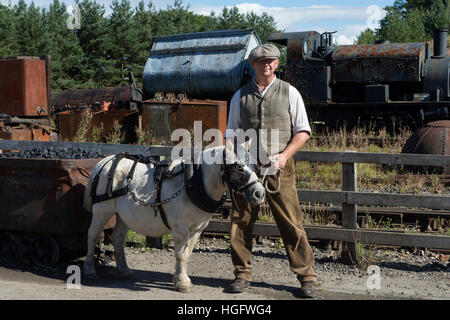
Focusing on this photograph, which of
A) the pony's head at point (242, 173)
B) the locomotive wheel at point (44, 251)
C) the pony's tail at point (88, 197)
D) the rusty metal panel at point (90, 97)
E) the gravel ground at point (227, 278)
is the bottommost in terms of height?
the gravel ground at point (227, 278)

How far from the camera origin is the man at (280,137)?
4.77 meters

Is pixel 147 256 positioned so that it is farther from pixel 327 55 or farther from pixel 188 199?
pixel 327 55

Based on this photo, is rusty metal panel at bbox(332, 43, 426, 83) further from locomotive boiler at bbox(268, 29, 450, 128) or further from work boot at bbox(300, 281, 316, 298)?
work boot at bbox(300, 281, 316, 298)

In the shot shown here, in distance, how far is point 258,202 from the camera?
432 cm

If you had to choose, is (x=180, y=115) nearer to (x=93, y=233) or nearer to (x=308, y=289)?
(x=93, y=233)

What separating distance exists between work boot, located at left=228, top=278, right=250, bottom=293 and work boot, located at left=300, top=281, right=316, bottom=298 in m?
0.54

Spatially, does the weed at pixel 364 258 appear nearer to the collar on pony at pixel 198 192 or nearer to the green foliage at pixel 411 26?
the collar on pony at pixel 198 192

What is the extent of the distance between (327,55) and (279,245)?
1026 cm

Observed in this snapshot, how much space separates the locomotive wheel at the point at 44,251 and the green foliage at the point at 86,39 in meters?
30.8

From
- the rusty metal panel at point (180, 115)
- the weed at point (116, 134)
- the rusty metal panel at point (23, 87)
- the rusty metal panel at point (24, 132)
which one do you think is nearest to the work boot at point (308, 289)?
the weed at point (116, 134)

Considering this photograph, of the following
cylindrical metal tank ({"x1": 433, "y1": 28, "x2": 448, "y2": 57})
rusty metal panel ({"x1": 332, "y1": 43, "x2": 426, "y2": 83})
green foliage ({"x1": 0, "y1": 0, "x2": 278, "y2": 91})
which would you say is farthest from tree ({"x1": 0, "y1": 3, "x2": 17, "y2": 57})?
cylindrical metal tank ({"x1": 433, "y1": 28, "x2": 448, "y2": 57})

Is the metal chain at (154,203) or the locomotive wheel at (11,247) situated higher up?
the metal chain at (154,203)

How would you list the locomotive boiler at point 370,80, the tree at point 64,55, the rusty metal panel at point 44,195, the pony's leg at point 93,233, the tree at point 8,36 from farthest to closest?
the tree at point 64,55, the tree at point 8,36, the locomotive boiler at point 370,80, the rusty metal panel at point 44,195, the pony's leg at point 93,233

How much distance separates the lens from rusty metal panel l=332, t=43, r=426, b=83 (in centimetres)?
1465
